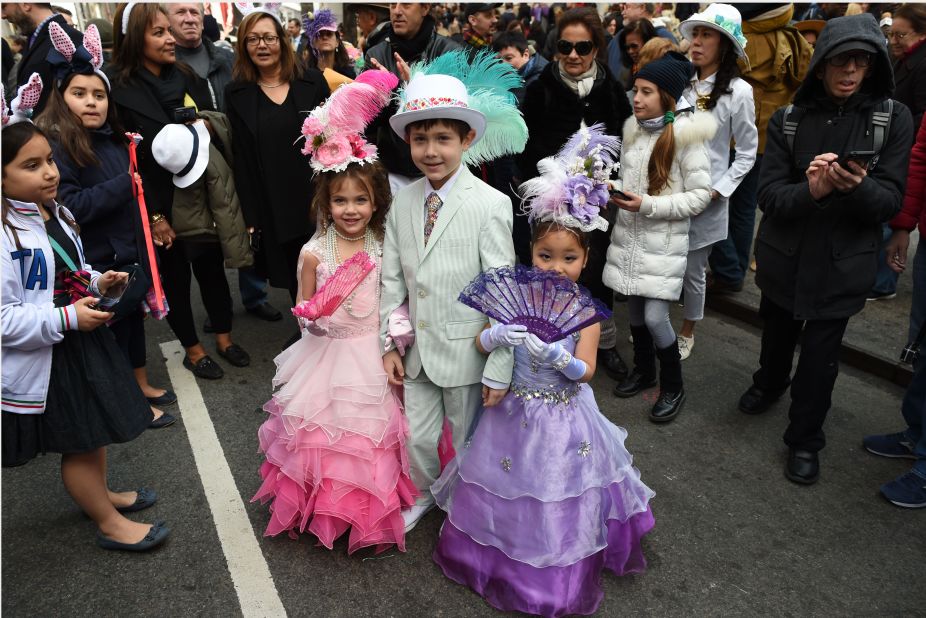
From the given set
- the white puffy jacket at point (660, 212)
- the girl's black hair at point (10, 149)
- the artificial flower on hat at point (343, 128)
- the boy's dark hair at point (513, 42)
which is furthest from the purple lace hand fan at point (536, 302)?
the boy's dark hair at point (513, 42)

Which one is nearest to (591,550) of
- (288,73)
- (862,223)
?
(862,223)

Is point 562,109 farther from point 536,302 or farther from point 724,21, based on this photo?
point 536,302

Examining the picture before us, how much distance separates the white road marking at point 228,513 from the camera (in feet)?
8.58

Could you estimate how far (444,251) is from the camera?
273cm

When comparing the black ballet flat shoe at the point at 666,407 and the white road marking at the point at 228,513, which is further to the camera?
the black ballet flat shoe at the point at 666,407

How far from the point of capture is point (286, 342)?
4938 mm

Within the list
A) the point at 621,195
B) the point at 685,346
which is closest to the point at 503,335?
the point at 621,195

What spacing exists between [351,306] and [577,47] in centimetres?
239

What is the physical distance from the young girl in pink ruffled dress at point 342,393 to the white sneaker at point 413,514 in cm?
6

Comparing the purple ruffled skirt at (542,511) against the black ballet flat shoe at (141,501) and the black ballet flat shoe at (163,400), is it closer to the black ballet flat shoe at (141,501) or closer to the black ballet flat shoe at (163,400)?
the black ballet flat shoe at (141,501)

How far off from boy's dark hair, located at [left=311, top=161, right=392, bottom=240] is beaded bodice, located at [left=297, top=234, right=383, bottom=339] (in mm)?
175

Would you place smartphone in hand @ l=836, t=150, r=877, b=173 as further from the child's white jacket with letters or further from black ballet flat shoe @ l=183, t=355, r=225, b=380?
black ballet flat shoe @ l=183, t=355, r=225, b=380

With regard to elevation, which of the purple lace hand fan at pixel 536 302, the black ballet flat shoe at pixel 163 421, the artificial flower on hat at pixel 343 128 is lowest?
the black ballet flat shoe at pixel 163 421

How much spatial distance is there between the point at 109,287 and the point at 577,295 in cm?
190
